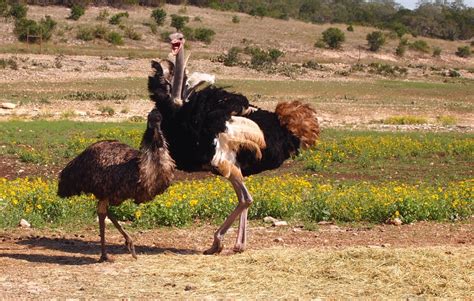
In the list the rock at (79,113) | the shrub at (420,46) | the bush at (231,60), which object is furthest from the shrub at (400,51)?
the rock at (79,113)

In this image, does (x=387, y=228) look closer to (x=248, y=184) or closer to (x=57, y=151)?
(x=248, y=184)

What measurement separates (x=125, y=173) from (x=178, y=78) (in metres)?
1.43

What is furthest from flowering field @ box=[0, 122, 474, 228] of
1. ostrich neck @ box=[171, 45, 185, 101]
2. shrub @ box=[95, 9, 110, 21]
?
shrub @ box=[95, 9, 110, 21]

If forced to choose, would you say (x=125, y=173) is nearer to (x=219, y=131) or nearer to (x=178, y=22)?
(x=219, y=131)

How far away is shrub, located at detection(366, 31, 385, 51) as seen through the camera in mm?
65438

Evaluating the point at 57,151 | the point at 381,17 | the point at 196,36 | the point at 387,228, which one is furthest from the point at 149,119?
the point at 381,17

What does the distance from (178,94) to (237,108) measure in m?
0.62

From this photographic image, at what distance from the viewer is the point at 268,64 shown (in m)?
49.1

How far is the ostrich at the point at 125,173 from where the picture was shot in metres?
8.29

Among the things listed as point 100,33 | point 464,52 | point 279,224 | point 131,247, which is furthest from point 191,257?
point 464,52

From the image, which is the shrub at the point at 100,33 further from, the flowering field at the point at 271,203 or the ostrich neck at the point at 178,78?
the ostrich neck at the point at 178,78

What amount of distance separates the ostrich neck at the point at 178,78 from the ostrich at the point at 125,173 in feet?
1.93

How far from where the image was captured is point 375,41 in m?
65.6

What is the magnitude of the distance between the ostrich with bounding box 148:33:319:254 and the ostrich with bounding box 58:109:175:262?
415 mm
